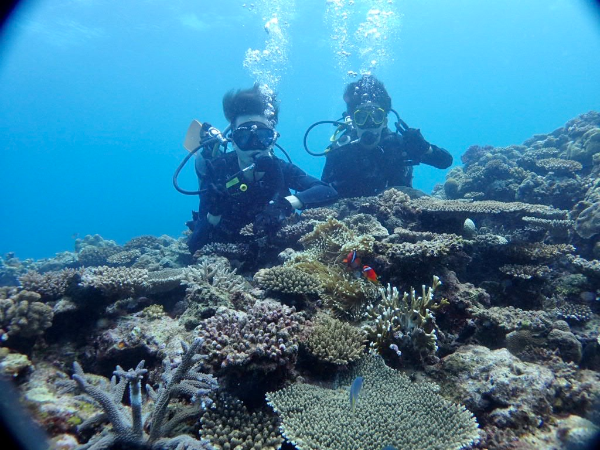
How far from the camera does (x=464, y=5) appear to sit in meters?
46.3

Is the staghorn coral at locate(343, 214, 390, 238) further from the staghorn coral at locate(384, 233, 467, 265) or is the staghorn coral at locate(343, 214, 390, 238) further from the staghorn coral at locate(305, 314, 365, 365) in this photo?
the staghorn coral at locate(305, 314, 365, 365)

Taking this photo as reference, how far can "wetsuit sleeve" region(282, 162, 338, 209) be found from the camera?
795 centimetres

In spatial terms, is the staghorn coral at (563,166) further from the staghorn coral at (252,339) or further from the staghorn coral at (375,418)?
the staghorn coral at (252,339)

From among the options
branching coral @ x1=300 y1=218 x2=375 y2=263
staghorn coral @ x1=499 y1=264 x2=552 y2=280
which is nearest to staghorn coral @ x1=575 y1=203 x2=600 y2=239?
staghorn coral @ x1=499 y1=264 x2=552 y2=280

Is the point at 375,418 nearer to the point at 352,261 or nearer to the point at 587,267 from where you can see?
the point at 352,261

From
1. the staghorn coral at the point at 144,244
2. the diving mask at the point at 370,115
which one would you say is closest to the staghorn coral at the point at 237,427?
the diving mask at the point at 370,115

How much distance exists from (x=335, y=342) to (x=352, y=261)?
1.41 meters

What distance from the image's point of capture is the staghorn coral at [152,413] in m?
2.37

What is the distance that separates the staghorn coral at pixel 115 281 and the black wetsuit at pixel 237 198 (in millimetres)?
3227

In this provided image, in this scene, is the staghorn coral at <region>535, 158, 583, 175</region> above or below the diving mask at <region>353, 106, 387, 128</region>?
below

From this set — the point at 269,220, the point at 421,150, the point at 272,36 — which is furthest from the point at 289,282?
the point at 272,36

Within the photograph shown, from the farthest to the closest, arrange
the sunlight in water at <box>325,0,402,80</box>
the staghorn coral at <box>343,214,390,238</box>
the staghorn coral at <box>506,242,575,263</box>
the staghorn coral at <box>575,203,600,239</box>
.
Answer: the sunlight in water at <box>325,0,402,80</box> → the staghorn coral at <box>575,203,600,239</box> → the staghorn coral at <box>343,214,390,238</box> → the staghorn coral at <box>506,242,575,263</box>

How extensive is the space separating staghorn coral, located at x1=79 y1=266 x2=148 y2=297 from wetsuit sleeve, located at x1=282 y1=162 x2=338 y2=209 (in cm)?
434

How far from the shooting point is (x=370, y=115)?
9.72 metres
